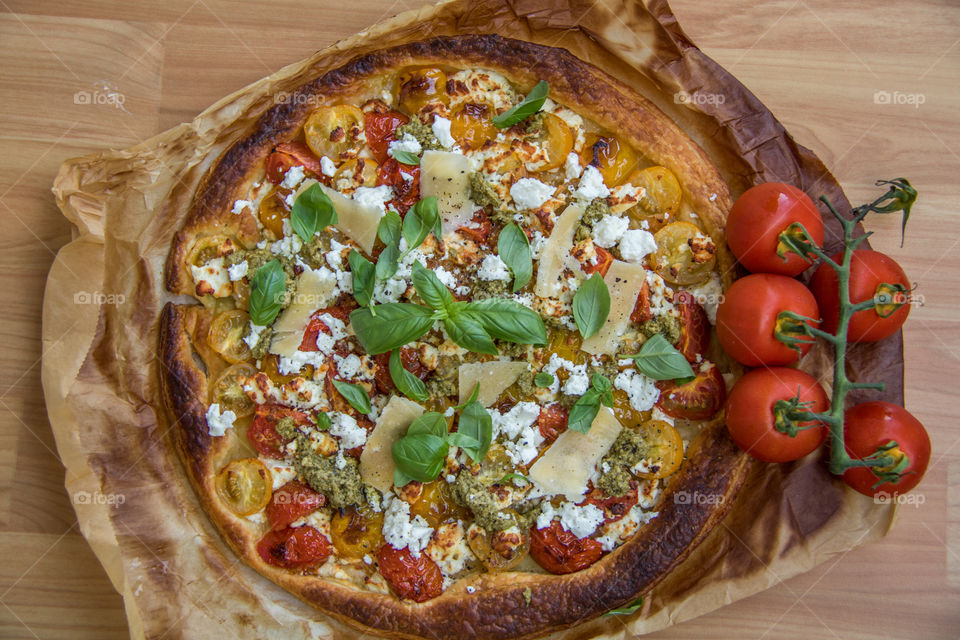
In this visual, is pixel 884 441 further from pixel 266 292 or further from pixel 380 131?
pixel 266 292

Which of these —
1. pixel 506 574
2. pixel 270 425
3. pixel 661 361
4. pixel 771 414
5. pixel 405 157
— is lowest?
pixel 506 574

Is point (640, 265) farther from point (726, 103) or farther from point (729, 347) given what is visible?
point (726, 103)

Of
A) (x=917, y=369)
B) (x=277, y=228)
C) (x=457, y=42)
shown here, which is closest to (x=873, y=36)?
(x=917, y=369)

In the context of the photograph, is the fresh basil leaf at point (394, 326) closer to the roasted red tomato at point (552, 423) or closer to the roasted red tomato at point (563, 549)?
the roasted red tomato at point (552, 423)

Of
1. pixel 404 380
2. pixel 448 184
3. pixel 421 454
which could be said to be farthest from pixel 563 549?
pixel 448 184

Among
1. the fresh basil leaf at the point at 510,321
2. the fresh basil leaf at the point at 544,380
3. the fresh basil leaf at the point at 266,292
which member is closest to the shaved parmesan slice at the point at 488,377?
the fresh basil leaf at the point at 544,380

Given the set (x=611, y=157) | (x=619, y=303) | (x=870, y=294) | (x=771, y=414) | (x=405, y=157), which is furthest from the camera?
(x=611, y=157)

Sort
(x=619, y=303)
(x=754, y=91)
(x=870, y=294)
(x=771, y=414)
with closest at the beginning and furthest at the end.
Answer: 1. (x=771, y=414)
2. (x=870, y=294)
3. (x=619, y=303)
4. (x=754, y=91)
